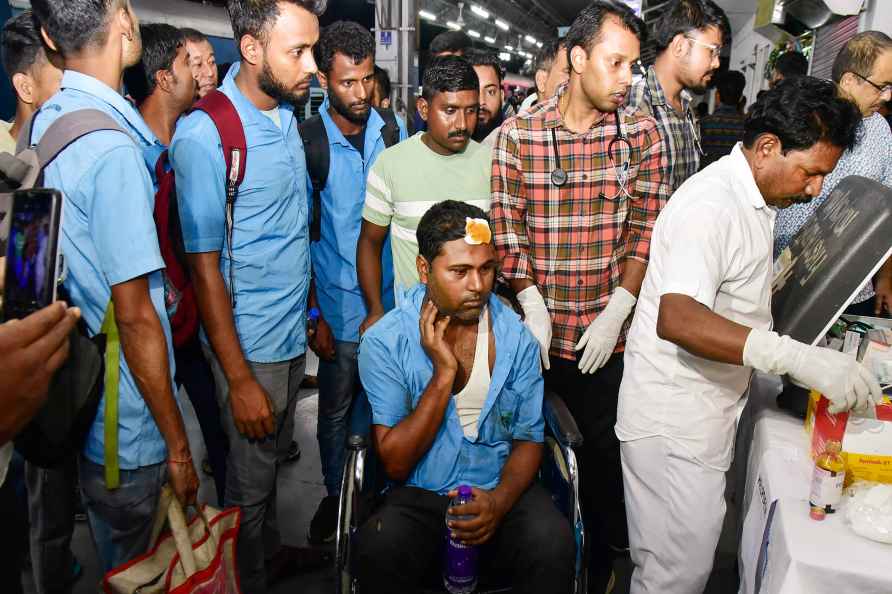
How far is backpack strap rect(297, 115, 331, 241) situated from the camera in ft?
8.71

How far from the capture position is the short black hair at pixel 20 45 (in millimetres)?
2426

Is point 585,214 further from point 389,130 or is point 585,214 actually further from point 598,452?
point 389,130

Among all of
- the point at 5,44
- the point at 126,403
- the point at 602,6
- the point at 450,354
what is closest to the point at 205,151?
the point at 126,403

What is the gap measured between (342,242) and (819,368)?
1.86 meters

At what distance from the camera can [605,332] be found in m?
2.24

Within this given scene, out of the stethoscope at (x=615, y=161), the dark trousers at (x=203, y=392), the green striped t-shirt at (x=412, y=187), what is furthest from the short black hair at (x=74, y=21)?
the stethoscope at (x=615, y=161)

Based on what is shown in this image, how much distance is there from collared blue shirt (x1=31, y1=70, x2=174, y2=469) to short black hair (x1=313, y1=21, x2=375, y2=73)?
128 centimetres

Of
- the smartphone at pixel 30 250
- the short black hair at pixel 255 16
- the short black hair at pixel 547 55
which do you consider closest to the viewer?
the smartphone at pixel 30 250

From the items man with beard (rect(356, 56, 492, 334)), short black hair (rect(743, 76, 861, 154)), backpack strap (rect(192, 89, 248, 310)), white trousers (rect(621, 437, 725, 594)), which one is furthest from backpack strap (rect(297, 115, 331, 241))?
short black hair (rect(743, 76, 861, 154))

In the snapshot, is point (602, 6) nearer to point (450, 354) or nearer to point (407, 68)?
point (450, 354)

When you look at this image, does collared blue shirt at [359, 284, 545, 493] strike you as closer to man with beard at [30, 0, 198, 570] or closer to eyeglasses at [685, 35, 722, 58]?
man with beard at [30, 0, 198, 570]

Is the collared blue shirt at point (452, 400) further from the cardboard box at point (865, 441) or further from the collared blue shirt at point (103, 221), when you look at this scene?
the cardboard box at point (865, 441)

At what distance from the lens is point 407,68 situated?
6117mm

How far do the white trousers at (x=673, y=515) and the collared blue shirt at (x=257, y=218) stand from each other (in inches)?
49.1
